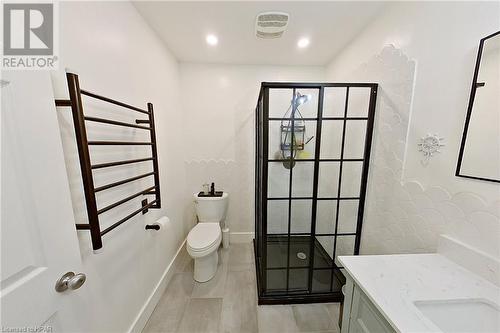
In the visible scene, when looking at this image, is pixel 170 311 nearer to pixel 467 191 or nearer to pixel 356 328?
pixel 356 328

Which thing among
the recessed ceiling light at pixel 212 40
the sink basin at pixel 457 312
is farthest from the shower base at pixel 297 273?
the recessed ceiling light at pixel 212 40

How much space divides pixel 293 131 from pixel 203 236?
1.39 metres

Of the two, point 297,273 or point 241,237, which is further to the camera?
point 241,237

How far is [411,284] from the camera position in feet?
2.58

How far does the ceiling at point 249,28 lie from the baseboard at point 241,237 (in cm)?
230

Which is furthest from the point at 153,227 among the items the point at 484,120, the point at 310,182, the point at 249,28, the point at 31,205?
the point at 484,120

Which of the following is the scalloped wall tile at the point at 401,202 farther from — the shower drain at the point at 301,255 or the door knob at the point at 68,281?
the door knob at the point at 68,281

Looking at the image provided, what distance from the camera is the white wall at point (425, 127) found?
2.83 ft

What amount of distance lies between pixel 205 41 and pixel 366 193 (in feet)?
6.91

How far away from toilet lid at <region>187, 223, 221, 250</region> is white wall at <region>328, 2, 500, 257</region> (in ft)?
4.71

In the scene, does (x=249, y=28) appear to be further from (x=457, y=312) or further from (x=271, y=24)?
(x=457, y=312)

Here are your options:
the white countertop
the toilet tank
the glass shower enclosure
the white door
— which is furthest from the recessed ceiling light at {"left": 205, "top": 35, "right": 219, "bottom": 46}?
the white countertop

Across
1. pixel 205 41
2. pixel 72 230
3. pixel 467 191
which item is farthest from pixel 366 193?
pixel 205 41

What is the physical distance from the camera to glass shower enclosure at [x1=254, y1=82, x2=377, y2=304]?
150cm
